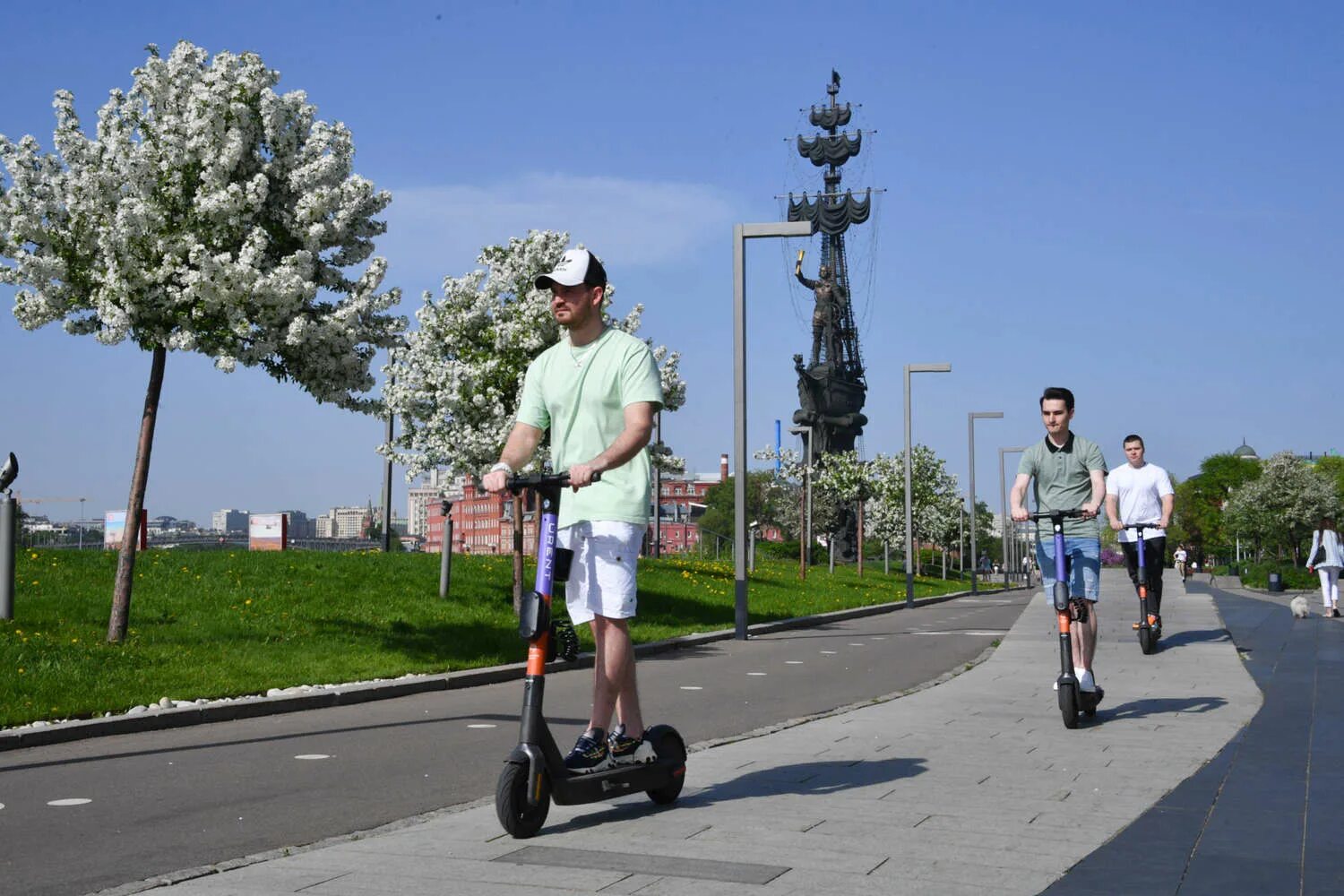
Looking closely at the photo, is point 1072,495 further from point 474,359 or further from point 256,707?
point 474,359

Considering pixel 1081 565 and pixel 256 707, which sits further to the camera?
pixel 256 707

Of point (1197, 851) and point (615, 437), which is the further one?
point (615, 437)

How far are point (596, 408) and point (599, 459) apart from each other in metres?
0.40

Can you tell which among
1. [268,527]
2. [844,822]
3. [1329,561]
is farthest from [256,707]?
[268,527]

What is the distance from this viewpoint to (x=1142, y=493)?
1330 cm

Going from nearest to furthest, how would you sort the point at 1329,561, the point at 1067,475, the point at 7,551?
the point at 1067,475
the point at 7,551
the point at 1329,561

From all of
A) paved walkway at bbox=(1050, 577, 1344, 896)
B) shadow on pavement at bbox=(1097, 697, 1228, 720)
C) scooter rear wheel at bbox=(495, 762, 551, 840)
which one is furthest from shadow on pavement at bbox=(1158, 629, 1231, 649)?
scooter rear wheel at bbox=(495, 762, 551, 840)

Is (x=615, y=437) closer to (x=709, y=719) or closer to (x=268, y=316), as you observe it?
(x=709, y=719)

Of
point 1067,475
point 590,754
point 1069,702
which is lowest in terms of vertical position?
point 1069,702

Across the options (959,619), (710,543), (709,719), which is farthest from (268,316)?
(710,543)

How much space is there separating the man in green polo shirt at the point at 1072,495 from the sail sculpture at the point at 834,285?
9305cm

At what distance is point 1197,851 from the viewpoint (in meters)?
4.70

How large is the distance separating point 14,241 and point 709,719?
7.36 metres

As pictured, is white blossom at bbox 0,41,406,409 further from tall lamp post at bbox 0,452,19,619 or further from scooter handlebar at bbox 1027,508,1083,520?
scooter handlebar at bbox 1027,508,1083,520
